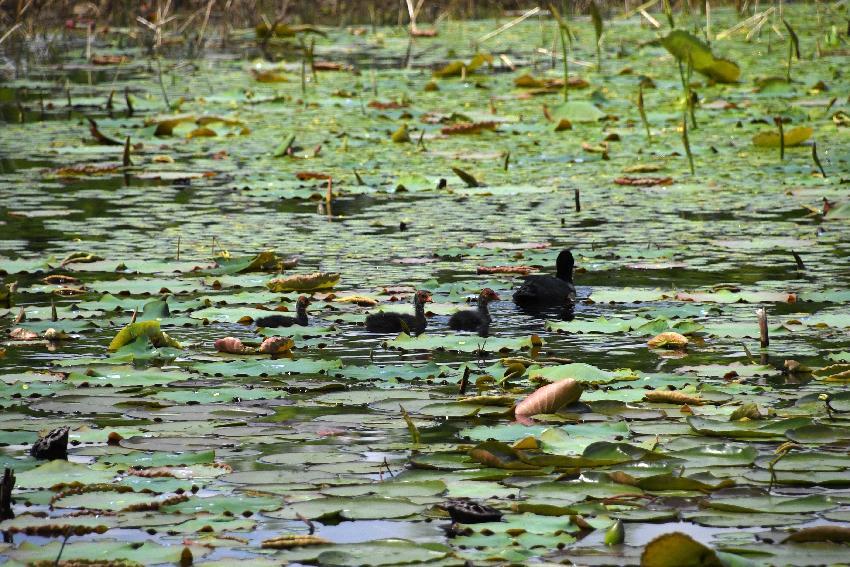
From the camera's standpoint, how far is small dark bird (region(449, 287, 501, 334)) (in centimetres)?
462

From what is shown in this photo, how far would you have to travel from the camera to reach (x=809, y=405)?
3568 mm

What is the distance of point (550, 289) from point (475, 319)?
0.36 meters

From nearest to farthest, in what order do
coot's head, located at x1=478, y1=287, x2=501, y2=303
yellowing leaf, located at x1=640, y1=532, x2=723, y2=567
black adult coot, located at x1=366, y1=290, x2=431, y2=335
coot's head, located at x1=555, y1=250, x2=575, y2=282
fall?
yellowing leaf, located at x1=640, y1=532, x2=723, y2=567, black adult coot, located at x1=366, y1=290, x2=431, y2=335, coot's head, located at x1=478, y1=287, x2=501, y2=303, coot's head, located at x1=555, y1=250, x2=575, y2=282

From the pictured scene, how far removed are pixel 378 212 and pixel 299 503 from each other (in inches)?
164

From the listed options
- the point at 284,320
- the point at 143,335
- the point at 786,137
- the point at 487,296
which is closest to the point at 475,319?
the point at 487,296

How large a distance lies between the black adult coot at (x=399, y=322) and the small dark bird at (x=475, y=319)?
106mm

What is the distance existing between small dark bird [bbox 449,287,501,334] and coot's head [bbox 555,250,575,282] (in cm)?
48

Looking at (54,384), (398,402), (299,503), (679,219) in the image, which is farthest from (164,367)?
(679,219)

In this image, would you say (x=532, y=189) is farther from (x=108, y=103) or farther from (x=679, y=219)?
(x=108, y=103)

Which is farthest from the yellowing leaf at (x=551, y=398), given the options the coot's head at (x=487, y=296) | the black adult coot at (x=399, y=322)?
the coot's head at (x=487, y=296)

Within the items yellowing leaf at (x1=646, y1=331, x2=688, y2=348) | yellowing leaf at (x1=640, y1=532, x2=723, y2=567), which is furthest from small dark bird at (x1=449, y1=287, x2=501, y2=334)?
yellowing leaf at (x1=640, y1=532, x2=723, y2=567)

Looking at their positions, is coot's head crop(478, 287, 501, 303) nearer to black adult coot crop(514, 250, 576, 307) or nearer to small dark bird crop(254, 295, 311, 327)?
black adult coot crop(514, 250, 576, 307)

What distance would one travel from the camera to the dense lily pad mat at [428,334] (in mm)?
2791

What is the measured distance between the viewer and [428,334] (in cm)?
458
